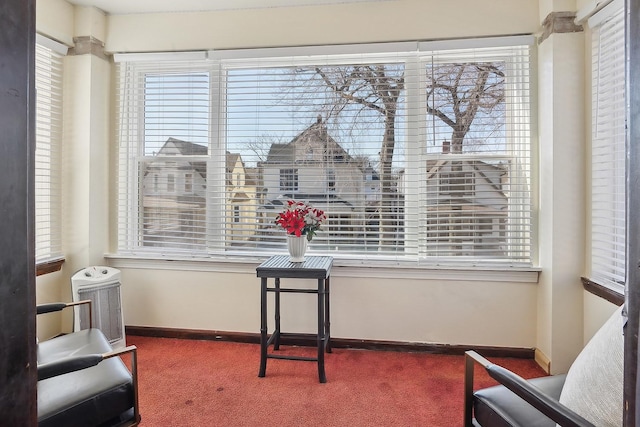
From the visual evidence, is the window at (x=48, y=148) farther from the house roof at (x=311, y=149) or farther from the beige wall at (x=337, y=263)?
the house roof at (x=311, y=149)

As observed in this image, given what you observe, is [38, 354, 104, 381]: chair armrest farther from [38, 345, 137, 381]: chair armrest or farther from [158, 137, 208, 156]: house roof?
[158, 137, 208, 156]: house roof

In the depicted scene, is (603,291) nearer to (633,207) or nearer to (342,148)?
(342,148)

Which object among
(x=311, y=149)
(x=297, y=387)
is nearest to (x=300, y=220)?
(x=311, y=149)

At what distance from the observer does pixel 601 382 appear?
1.13 metres

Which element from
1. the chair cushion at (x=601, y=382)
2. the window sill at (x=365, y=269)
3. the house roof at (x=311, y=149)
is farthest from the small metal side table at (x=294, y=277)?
the chair cushion at (x=601, y=382)

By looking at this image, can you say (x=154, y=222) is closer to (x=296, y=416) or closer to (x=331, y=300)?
(x=331, y=300)

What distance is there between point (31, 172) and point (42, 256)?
2971mm

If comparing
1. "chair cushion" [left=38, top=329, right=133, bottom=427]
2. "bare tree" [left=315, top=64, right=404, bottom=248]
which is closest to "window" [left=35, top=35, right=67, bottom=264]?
"chair cushion" [left=38, top=329, right=133, bottom=427]

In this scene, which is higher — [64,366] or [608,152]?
[608,152]

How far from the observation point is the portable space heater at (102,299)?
2559 mm

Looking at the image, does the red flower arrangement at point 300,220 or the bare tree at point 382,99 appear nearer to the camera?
the red flower arrangement at point 300,220

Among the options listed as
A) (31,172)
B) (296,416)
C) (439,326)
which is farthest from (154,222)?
(31,172)

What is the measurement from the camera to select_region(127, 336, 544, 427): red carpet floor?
1.92 metres

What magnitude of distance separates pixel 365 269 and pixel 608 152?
66.0 inches
